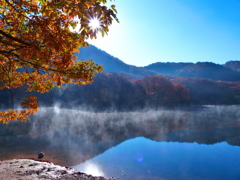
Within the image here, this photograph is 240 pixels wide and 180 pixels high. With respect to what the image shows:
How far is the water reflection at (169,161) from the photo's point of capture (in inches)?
506

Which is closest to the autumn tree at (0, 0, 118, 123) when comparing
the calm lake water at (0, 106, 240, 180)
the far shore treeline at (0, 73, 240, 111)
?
the calm lake water at (0, 106, 240, 180)

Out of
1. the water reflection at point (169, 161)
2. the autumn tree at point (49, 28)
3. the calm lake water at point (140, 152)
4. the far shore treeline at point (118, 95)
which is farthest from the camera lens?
the far shore treeline at point (118, 95)

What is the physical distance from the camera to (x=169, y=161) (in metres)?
15.7

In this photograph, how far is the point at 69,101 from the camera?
79.6 m

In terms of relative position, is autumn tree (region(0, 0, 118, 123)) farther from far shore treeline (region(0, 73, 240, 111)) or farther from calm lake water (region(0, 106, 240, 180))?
far shore treeline (region(0, 73, 240, 111))

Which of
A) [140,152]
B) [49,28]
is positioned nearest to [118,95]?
[140,152]

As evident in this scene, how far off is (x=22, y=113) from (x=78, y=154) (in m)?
10.3

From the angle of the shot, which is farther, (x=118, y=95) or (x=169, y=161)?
(x=118, y=95)

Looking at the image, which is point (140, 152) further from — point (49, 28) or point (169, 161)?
point (49, 28)

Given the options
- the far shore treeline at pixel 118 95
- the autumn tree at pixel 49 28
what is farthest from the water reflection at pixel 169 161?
the far shore treeline at pixel 118 95

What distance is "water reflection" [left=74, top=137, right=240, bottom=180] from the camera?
12844mm

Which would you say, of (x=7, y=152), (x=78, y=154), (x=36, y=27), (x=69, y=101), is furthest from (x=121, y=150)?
(x=69, y=101)

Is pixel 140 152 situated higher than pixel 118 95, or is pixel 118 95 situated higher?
pixel 118 95

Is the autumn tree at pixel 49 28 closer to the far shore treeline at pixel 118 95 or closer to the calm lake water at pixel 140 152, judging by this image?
the calm lake water at pixel 140 152
